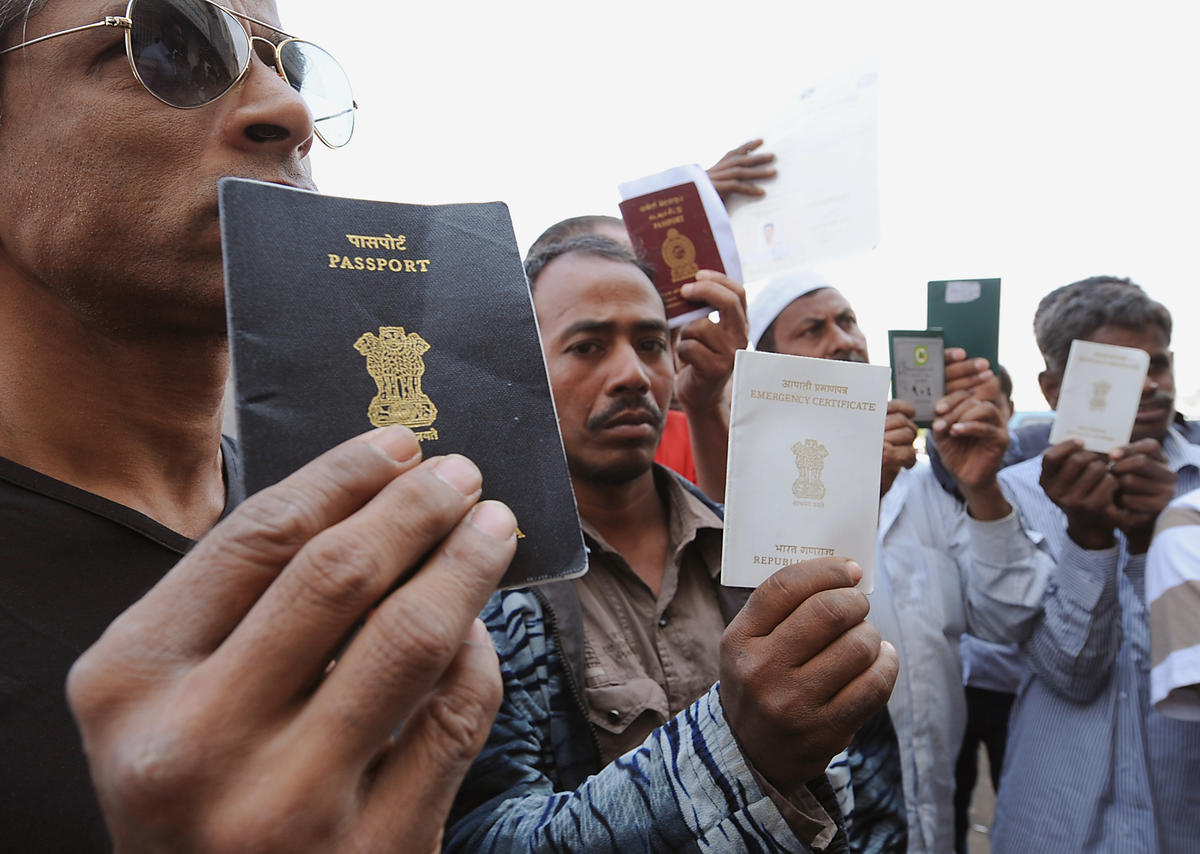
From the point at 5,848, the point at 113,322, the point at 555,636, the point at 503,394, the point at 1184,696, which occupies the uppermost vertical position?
the point at 113,322

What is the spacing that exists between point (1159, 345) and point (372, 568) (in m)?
4.01

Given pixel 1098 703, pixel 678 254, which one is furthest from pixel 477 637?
pixel 1098 703

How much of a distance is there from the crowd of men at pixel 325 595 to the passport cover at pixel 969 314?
95 centimetres

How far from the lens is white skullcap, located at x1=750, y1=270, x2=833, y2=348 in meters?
3.46

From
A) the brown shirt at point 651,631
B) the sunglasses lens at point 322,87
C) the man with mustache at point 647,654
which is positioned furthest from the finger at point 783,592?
the sunglasses lens at point 322,87

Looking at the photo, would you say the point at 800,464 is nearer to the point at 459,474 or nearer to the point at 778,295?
the point at 459,474

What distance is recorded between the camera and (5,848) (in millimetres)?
821

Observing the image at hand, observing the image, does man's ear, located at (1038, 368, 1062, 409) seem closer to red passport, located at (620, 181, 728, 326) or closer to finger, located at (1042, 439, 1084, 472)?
finger, located at (1042, 439, 1084, 472)

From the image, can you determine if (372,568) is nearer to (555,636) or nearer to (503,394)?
(503,394)

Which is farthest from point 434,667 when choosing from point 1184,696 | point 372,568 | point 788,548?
point 1184,696

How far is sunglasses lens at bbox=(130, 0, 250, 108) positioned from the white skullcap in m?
2.68

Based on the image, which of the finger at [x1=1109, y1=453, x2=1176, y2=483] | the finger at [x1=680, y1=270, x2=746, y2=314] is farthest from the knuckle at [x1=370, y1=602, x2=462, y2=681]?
the finger at [x1=1109, y1=453, x2=1176, y2=483]

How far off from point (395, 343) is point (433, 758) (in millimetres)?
439

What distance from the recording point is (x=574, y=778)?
1.44 meters
